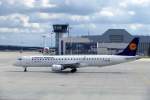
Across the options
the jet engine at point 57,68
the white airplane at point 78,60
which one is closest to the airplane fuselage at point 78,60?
the white airplane at point 78,60

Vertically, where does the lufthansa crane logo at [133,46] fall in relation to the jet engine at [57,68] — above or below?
above

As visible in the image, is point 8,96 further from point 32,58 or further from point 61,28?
point 61,28

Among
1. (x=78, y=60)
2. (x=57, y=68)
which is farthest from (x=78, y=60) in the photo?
(x=57, y=68)

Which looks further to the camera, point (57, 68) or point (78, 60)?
point (78, 60)

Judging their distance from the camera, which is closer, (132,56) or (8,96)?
(8,96)

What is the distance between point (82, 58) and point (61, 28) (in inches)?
5541

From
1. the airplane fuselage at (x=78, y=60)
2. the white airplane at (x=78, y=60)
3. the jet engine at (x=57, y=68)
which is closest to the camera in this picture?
the jet engine at (x=57, y=68)

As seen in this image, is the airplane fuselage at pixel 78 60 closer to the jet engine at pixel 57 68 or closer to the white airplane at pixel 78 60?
the white airplane at pixel 78 60

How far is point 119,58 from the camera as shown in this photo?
5922 cm

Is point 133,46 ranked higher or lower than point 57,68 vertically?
higher

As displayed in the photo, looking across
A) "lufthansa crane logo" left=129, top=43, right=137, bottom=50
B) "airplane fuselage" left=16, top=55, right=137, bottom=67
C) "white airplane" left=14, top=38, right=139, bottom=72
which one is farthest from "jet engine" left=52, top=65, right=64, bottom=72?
"lufthansa crane logo" left=129, top=43, right=137, bottom=50

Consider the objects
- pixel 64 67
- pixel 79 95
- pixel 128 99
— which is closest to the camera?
pixel 128 99

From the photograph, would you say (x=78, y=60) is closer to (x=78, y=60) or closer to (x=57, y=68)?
(x=78, y=60)

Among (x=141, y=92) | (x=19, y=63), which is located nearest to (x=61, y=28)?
(x=19, y=63)
